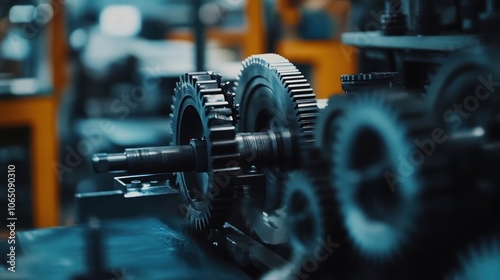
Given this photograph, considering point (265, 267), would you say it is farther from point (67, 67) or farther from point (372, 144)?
point (67, 67)

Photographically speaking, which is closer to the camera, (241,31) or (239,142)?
(239,142)

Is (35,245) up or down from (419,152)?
down

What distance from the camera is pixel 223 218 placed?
3.78 feet

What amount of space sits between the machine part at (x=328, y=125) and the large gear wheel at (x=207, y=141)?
0.66ft

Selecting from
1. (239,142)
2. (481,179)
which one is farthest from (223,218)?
(481,179)

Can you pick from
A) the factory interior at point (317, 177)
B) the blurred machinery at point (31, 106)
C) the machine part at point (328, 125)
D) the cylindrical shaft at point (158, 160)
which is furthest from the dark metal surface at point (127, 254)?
the blurred machinery at point (31, 106)

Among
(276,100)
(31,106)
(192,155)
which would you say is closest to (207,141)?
(192,155)

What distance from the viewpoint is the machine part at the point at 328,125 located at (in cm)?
85

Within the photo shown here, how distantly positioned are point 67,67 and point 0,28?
397 mm

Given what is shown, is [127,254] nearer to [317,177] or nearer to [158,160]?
[158,160]

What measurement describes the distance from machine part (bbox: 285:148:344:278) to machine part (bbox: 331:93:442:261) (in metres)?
0.03

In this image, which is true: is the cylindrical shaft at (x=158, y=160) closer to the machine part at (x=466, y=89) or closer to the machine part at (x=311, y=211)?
the machine part at (x=311, y=211)

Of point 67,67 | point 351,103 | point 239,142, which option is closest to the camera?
point 351,103

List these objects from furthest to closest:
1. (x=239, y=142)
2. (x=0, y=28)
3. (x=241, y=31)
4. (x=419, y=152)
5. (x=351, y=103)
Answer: (x=241, y=31) < (x=0, y=28) < (x=239, y=142) < (x=351, y=103) < (x=419, y=152)
